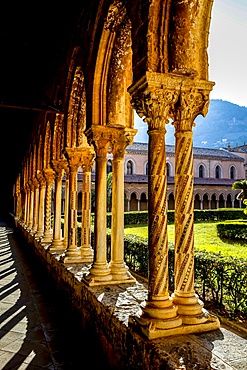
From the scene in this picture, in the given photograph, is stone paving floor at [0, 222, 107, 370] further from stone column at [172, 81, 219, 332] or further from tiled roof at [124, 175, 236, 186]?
tiled roof at [124, 175, 236, 186]

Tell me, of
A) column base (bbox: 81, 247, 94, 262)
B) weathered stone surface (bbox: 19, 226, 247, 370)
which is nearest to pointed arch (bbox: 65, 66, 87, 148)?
column base (bbox: 81, 247, 94, 262)

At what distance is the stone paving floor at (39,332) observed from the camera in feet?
12.1

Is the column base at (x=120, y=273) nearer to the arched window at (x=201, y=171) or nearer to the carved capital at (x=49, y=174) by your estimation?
the carved capital at (x=49, y=174)

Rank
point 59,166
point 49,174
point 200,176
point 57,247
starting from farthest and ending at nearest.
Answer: point 200,176 < point 49,174 < point 59,166 < point 57,247

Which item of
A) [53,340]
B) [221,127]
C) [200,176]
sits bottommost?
[53,340]

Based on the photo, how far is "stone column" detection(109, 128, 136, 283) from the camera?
185 inches

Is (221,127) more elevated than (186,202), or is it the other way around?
(221,127)

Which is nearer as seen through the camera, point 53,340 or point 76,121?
point 53,340

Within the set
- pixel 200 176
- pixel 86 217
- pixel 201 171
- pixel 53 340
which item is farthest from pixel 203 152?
pixel 53 340

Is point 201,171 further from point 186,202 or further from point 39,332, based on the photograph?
point 186,202

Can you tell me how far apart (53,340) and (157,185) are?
255 centimetres

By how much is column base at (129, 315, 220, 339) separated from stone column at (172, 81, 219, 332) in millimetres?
32

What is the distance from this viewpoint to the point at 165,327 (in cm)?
273

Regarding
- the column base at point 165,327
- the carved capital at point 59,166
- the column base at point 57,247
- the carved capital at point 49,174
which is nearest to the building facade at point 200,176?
the carved capital at point 49,174
